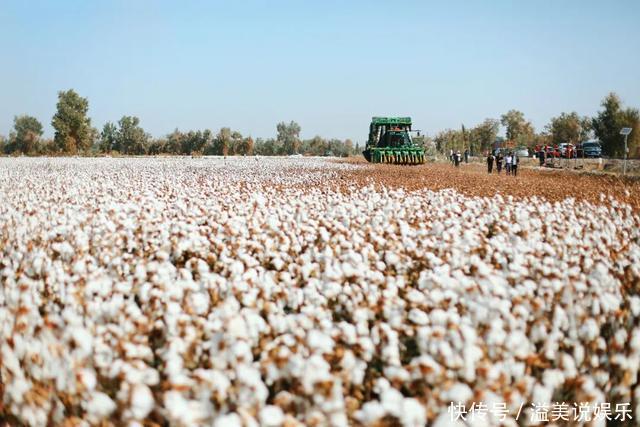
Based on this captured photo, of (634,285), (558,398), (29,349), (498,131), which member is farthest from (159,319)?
(498,131)

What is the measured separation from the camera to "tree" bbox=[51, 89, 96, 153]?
3679 inches

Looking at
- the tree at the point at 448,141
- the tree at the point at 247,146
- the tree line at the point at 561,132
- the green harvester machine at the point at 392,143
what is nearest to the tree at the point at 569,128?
the tree line at the point at 561,132

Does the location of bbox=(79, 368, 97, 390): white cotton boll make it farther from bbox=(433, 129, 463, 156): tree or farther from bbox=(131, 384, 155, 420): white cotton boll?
bbox=(433, 129, 463, 156): tree

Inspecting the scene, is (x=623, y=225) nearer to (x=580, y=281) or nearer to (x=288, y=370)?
(x=580, y=281)

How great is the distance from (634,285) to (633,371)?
184cm

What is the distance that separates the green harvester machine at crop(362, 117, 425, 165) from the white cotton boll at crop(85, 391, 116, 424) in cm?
3183

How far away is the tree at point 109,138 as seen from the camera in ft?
392

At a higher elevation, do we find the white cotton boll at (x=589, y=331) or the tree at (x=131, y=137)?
the tree at (x=131, y=137)

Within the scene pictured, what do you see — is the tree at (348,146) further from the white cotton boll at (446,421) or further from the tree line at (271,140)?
the white cotton boll at (446,421)

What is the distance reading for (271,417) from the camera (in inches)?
98.0

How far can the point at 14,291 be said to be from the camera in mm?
4035

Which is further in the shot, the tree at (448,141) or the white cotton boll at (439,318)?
the tree at (448,141)

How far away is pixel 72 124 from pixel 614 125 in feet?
275

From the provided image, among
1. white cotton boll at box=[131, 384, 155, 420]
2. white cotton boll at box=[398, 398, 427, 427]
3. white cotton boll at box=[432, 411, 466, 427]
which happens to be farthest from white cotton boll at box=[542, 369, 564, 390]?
white cotton boll at box=[131, 384, 155, 420]
